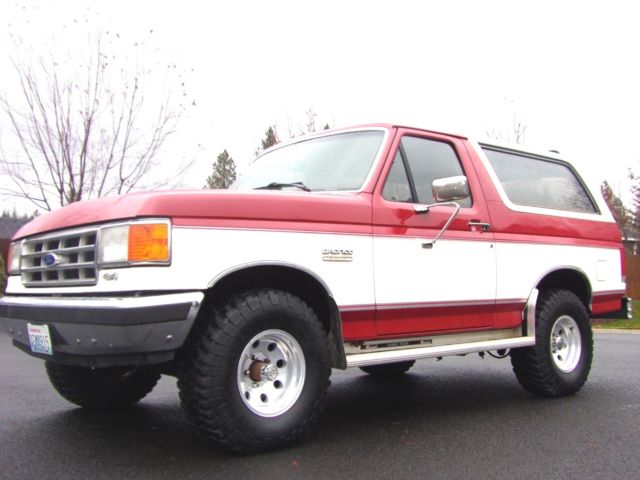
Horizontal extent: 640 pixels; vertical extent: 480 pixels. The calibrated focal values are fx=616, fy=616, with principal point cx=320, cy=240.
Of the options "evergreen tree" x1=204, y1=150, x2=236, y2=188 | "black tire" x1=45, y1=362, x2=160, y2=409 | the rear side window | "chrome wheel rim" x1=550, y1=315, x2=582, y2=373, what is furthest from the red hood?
"evergreen tree" x1=204, y1=150, x2=236, y2=188

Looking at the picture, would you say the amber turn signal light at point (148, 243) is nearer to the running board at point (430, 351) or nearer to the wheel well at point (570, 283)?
the running board at point (430, 351)

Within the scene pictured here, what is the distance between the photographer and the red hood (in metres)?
3.14

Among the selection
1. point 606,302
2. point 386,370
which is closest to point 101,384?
point 386,370

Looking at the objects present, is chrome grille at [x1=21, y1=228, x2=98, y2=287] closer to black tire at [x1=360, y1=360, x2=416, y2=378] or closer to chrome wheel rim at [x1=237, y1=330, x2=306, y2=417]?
chrome wheel rim at [x1=237, y1=330, x2=306, y2=417]

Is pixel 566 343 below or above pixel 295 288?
below

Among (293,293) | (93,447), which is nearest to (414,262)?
(293,293)

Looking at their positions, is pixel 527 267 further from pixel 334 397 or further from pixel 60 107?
pixel 60 107

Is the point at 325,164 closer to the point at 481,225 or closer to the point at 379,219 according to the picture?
the point at 379,219

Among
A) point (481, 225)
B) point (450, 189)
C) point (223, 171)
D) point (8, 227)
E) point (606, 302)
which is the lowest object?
point (606, 302)

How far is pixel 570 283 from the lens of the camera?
5582 mm

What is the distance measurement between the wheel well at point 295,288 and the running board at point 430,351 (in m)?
0.13

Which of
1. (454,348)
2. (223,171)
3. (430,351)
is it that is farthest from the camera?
(223,171)

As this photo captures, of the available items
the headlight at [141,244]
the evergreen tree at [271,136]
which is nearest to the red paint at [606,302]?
the headlight at [141,244]

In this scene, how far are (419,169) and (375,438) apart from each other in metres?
1.88
